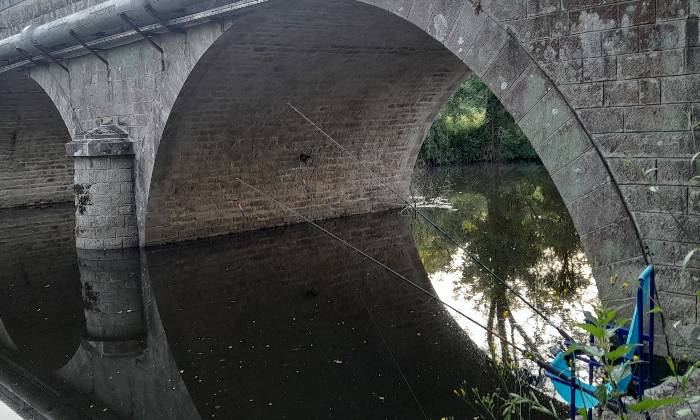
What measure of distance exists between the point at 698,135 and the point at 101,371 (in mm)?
4722

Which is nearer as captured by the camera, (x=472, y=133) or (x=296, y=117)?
(x=296, y=117)

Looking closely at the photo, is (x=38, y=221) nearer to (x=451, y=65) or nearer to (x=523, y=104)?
(x=451, y=65)

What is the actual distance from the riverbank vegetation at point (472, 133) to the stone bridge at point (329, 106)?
940cm

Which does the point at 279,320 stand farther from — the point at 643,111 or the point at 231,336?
the point at 643,111

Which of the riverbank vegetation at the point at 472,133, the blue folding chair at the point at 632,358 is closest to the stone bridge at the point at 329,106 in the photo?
the blue folding chair at the point at 632,358

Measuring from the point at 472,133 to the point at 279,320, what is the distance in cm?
1776

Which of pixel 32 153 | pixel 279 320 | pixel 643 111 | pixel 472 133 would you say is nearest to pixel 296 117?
pixel 279 320

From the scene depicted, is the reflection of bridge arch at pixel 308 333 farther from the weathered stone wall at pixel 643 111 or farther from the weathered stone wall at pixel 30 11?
the weathered stone wall at pixel 30 11

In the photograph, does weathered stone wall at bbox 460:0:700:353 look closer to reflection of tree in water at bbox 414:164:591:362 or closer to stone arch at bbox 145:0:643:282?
stone arch at bbox 145:0:643:282

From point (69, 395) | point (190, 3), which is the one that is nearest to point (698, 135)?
point (69, 395)

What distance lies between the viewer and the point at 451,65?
11.6 m

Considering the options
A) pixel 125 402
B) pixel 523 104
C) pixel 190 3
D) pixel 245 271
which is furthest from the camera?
pixel 245 271

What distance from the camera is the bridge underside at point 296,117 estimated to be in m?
8.51

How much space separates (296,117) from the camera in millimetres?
10930
